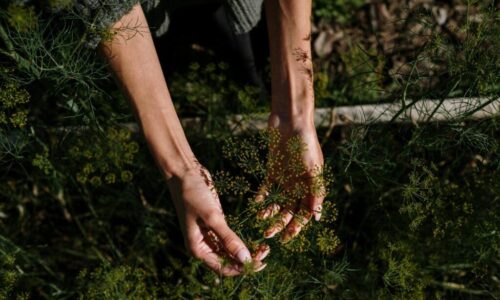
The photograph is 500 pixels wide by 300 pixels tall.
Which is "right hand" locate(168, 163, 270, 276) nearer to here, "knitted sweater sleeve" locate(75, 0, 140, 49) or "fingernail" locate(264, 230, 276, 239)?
"fingernail" locate(264, 230, 276, 239)

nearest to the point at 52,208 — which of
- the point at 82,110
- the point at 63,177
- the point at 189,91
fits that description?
the point at 63,177

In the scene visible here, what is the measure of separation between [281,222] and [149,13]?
1.13 metres

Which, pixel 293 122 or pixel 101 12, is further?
pixel 293 122

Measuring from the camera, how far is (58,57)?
6.20 feet

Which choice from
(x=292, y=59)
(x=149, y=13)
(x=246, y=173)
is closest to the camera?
(x=292, y=59)

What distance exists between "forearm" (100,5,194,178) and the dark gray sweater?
47 mm

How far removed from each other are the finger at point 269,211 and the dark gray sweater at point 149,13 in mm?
793

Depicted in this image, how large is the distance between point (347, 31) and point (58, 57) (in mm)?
1859

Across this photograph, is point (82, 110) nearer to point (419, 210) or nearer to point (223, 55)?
point (223, 55)

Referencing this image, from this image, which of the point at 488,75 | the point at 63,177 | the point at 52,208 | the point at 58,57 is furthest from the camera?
the point at 52,208

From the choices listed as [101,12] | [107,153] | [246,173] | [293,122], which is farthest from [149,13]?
[246,173]

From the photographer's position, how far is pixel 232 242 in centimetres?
155

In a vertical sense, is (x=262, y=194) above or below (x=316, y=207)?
above

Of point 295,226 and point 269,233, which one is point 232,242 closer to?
point 269,233
